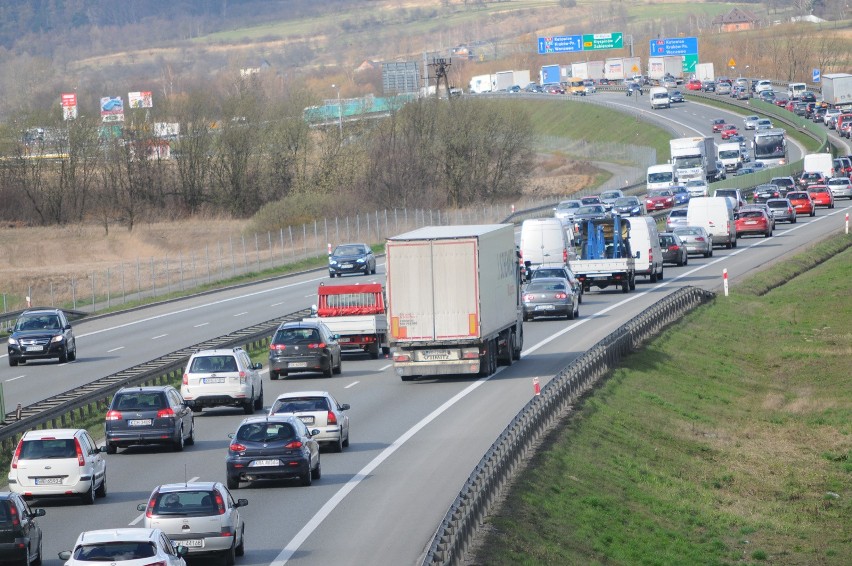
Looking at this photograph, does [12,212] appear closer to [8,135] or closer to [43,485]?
[8,135]

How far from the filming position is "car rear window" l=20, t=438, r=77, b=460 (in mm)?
22969

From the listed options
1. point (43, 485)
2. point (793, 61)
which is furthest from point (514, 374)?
point (793, 61)

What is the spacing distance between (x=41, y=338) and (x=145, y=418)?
18500 millimetres

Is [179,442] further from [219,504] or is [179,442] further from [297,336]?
[297,336]

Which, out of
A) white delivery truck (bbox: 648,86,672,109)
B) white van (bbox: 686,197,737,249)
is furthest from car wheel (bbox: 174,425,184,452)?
white delivery truck (bbox: 648,86,672,109)

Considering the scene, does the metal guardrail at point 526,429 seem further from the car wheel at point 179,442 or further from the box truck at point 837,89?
the box truck at point 837,89

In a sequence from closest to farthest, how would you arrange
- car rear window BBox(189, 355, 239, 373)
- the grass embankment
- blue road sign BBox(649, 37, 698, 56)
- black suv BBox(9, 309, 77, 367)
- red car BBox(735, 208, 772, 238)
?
1. the grass embankment
2. car rear window BBox(189, 355, 239, 373)
3. black suv BBox(9, 309, 77, 367)
4. red car BBox(735, 208, 772, 238)
5. blue road sign BBox(649, 37, 698, 56)

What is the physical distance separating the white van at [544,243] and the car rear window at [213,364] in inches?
968

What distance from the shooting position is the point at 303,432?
79.3 ft

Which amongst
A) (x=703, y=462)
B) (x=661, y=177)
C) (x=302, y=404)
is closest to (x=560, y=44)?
(x=661, y=177)

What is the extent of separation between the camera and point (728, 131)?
13388 cm

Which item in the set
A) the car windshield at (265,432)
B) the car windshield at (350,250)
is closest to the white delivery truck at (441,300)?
the car windshield at (265,432)

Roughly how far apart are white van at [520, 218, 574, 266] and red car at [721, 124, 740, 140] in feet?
253

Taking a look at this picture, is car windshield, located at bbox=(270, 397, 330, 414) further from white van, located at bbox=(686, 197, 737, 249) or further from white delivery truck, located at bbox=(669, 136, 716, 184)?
white delivery truck, located at bbox=(669, 136, 716, 184)
